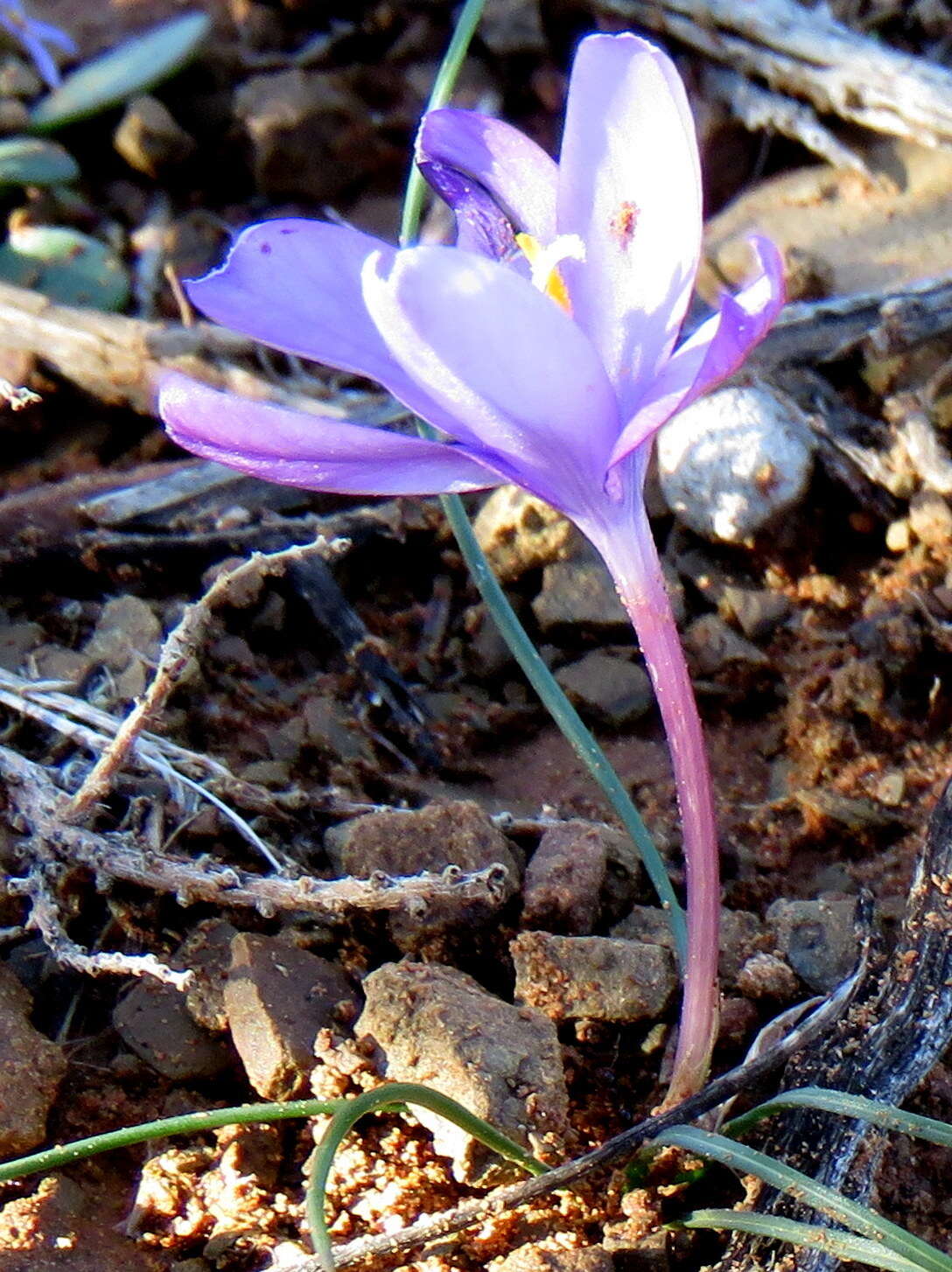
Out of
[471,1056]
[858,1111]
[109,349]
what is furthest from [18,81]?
[858,1111]

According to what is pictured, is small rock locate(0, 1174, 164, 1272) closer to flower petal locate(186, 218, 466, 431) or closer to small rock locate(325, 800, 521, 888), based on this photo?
small rock locate(325, 800, 521, 888)

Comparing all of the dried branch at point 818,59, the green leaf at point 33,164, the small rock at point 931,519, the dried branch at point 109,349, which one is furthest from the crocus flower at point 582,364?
the green leaf at point 33,164

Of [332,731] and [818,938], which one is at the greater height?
[818,938]

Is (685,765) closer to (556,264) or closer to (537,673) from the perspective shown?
(537,673)

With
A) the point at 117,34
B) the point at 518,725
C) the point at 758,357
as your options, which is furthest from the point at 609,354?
the point at 117,34

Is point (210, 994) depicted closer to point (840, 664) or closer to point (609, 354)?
point (609, 354)

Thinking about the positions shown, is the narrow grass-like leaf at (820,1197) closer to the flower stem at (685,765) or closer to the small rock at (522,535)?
the flower stem at (685,765)
